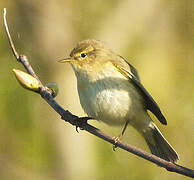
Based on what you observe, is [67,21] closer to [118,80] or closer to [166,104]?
[166,104]

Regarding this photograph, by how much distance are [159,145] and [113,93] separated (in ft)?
2.47

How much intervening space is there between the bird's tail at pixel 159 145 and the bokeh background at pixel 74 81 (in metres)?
1.05

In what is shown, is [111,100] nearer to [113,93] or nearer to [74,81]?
[113,93]

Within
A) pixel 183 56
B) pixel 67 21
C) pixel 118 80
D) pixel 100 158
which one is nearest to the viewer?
pixel 118 80

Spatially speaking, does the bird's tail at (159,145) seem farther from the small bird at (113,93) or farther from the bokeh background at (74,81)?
the bokeh background at (74,81)

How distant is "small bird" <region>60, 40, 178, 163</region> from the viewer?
2.79 m

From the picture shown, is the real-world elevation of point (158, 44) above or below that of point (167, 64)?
above

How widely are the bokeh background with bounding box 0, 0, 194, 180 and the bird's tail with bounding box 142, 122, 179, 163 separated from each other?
1049 mm

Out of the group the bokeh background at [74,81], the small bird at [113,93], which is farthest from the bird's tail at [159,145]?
the bokeh background at [74,81]

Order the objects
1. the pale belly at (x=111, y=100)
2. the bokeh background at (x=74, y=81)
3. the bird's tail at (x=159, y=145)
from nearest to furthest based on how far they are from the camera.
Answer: the pale belly at (x=111, y=100), the bird's tail at (x=159, y=145), the bokeh background at (x=74, y=81)

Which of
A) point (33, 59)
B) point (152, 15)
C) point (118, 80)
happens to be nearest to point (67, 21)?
point (33, 59)

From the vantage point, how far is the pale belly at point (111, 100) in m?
2.77

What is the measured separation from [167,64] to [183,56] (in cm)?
25

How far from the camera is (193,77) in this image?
4996mm
